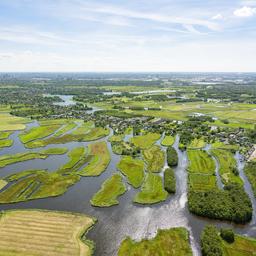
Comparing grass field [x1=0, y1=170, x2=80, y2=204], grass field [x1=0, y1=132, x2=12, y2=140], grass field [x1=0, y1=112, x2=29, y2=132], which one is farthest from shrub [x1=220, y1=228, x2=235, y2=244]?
grass field [x1=0, y1=112, x2=29, y2=132]

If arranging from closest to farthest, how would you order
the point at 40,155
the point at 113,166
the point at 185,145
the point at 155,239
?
the point at 155,239, the point at 113,166, the point at 40,155, the point at 185,145

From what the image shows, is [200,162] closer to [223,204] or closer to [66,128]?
[223,204]

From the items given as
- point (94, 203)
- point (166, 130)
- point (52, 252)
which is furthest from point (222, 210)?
point (166, 130)

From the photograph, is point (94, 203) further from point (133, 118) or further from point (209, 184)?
point (133, 118)

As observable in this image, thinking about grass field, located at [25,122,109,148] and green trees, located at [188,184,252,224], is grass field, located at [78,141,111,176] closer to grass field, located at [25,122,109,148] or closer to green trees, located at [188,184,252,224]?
grass field, located at [25,122,109,148]

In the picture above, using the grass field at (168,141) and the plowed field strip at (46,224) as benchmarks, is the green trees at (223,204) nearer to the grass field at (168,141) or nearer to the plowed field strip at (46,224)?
the plowed field strip at (46,224)

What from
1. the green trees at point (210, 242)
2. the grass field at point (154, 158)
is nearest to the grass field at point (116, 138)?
the grass field at point (154, 158)

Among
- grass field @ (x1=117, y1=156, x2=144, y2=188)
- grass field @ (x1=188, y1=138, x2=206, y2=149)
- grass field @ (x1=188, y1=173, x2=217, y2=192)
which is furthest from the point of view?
grass field @ (x1=188, y1=138, x2=206, y2=149)
